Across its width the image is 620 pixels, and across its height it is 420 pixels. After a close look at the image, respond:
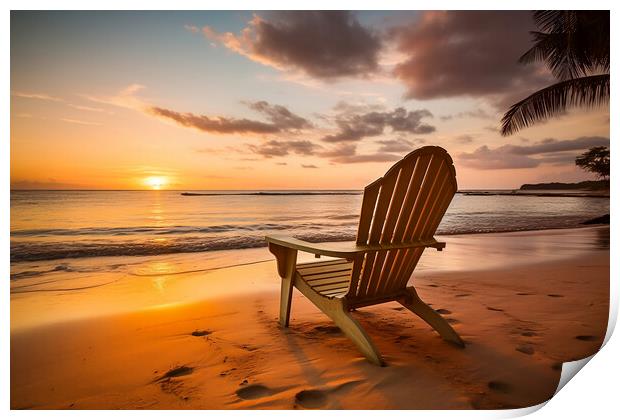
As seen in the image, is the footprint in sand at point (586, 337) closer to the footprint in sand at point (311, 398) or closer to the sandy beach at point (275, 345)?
the sandy beach at point (275, 345)

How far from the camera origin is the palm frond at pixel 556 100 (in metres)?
3.58

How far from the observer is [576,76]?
391 centimetres

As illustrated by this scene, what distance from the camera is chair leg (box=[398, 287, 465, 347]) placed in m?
2.27

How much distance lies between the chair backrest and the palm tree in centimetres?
199

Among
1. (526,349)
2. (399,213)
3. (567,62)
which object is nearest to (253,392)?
(399,213)

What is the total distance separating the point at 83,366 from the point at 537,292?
11.6 ft

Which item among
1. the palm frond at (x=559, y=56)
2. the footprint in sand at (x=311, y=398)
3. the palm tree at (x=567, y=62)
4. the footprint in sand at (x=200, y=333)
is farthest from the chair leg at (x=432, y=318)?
the palm frond at (x=559, y=56)

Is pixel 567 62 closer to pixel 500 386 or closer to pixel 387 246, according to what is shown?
pixel 387 246

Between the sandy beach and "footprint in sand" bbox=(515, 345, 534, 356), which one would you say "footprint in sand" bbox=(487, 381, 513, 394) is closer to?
the sandy beach

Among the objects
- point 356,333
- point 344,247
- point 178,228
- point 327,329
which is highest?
point 344,247

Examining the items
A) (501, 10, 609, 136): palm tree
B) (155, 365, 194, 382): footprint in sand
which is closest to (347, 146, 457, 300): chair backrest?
(155, 365, 194, 382): footprint in sand

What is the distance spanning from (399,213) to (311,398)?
1.04m

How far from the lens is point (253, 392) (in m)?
1.80

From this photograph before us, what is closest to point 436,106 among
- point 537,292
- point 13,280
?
point 537,292
